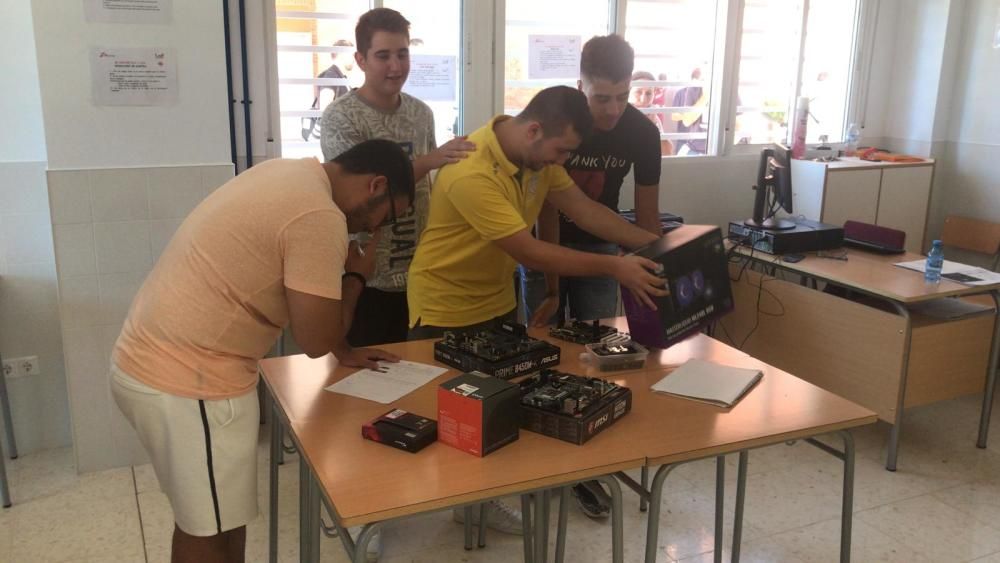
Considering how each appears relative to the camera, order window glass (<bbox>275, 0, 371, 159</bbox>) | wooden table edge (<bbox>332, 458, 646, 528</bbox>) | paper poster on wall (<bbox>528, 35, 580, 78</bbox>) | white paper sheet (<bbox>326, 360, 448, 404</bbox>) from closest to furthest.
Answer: wooden table edge (<bbox>332, 458, 646, 528</bbox>)
white paper sheet (<bbox>326, 360, 448, 404</bbox>)
window glass (<bbox>275, 0, 371, 159</bbox>)
paper poster on wall (<bbox>528, 35, 580, 78</bbox>)

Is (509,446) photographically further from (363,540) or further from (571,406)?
(363,540)

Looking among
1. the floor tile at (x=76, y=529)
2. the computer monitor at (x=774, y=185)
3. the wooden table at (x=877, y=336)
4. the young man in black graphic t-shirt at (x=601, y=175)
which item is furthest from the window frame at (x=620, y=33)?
the floor tile at (x=76, y=529)

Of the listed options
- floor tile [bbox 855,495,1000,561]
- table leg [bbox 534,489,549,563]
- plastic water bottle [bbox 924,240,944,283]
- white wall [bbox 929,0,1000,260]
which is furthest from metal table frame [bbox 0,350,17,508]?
white wall [bbox 929,0,1000,260]

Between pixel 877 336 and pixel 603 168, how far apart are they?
4.30ft

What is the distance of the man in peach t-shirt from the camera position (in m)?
1.54

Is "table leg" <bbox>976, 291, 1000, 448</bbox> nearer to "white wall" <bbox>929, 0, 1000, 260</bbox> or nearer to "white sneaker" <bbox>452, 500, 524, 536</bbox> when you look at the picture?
"white wall" <bbox>929, 0, 1000, 260</bbox>

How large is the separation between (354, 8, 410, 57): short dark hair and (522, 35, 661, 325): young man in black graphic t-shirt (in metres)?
0.63

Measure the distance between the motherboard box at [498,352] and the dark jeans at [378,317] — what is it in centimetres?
72

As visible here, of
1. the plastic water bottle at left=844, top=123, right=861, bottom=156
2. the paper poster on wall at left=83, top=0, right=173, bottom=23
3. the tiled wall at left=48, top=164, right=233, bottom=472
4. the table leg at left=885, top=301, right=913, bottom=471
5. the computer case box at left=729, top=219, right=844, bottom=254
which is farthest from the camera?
the plastic water bottle at left=844, top=123, right=861, bottom=156

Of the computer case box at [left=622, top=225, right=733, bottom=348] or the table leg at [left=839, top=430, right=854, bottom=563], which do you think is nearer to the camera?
the table leg at [left=839, top=430, right=854, bottom=563]

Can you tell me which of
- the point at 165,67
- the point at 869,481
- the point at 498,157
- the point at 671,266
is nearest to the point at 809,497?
the point at 869,481

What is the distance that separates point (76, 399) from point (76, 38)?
134 cm

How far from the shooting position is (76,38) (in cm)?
278

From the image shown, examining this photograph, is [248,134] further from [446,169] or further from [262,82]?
[446,169]
